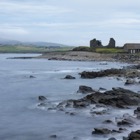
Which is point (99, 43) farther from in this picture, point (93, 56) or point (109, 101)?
point (109, 101)

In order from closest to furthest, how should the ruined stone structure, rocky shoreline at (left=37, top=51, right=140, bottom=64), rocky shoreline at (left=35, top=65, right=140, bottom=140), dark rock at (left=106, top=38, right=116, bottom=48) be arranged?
1. rocky shoreline at (left=35, top=65, right=140, bottom=140)
2. rocky shoreline at (left=37, top=51, right=140, bottom=64)
3. dark rock at (left=106, top=38, right=116, bottom=48)
4. the ruined stone structure

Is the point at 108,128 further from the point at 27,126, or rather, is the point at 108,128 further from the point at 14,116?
the point at 14,116

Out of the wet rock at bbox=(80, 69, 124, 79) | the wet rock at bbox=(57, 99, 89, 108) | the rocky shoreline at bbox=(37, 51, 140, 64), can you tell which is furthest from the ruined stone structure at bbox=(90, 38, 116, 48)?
the wet rock at bbox=(57, 99, 89, 108)

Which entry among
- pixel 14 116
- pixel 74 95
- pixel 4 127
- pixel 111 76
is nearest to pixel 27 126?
pixel 4 127

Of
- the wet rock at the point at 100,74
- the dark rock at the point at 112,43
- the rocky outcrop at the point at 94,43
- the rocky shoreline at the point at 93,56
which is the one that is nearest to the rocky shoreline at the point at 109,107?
the wet rock at the point at 100,74

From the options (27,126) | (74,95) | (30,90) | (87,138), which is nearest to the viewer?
(87,138)

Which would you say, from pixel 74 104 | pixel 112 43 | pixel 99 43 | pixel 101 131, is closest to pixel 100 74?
pixel 74 104

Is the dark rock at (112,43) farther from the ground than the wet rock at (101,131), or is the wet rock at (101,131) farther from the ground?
the dark rock at (112,43)

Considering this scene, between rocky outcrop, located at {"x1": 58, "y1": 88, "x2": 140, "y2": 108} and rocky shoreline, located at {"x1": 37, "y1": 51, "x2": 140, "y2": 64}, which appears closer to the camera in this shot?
rocky outcrop, located at {"x1": 58, "y1": 88, "x2": 140, "y2": 108}

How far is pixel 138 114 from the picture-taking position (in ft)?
109

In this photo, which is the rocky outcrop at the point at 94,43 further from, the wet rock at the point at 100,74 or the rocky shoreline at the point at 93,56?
the wet rock at the point at 100,74

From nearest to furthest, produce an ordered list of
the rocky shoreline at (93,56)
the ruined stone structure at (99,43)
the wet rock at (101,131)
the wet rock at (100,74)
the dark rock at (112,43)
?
the wet rock at (101,131) < the wet rock at (100,74) < the rocky shoreline at (93,56) < the dark rock at (112,43) < the ruined stone structure at (99,43)

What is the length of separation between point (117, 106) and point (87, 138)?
11.5 m

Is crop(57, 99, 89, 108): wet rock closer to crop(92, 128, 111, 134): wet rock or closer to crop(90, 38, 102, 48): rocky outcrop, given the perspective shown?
crop(92, 128, 111, 134): wet rock
